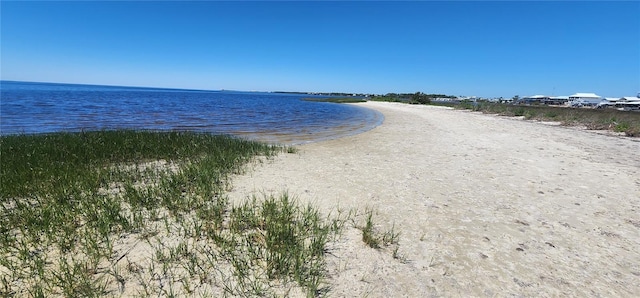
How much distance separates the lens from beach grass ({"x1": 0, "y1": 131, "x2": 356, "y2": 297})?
3529mm

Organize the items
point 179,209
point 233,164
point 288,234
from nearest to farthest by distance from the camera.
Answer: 1. point 288,234
2. point 179,209
3. point 233,164

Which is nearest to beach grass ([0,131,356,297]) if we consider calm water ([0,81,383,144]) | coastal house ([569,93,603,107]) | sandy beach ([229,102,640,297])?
sandy beach ([229,102,640,297])

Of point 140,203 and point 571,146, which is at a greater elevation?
point 571,146

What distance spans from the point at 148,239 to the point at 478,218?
6.62 metres

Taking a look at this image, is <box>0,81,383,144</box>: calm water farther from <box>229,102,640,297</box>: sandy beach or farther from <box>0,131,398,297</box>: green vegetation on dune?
<box>0,131,398,297</box>: green vegetation on dune

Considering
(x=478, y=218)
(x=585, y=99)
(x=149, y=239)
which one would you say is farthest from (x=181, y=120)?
(x=585, y=99)

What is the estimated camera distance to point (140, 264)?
3926 millimetres

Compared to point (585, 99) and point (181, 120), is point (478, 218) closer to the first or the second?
point (181, 120)

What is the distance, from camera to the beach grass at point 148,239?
11.6ft

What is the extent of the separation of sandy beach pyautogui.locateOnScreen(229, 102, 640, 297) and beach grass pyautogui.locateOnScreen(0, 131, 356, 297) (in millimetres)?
786

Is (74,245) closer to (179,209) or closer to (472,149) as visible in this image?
(179,209)

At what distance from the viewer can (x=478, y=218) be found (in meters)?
6.04

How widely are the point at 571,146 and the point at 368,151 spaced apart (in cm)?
1162

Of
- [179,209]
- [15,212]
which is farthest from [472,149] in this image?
[15,212]
